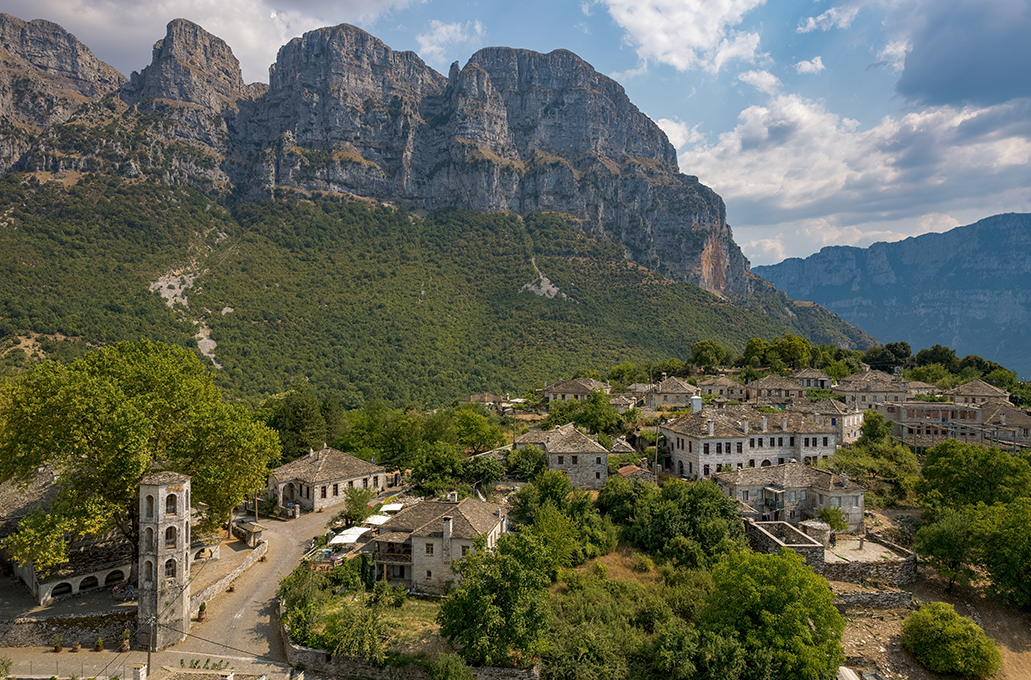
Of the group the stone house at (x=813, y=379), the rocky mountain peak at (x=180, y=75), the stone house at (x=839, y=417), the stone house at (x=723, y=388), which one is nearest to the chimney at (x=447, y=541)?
the stone house at (x=839, y=417)

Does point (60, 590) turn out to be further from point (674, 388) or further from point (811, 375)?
point (811, 375)

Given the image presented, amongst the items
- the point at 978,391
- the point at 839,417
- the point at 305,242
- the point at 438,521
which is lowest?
the point at 438,521

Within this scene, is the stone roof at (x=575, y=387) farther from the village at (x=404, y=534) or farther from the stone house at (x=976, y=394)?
the stone house at (x=976, y=394)

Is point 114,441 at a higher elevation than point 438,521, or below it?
higher

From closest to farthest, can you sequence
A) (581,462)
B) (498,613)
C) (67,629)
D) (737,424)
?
(498,613) → (67,629) → (581,462) → (737,424)

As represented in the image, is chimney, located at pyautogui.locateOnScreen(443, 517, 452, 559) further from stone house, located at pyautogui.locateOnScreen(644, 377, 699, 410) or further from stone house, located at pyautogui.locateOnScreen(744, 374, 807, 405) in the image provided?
stone house, located at pyautogui.locateOnScreen(744, 374, 807, 405)

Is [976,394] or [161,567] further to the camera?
[976,394]

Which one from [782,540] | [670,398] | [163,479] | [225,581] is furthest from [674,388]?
[163,479]

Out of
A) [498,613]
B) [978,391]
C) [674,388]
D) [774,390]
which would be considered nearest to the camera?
[498,613]
